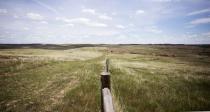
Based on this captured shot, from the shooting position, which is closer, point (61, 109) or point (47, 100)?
point (61, 109)

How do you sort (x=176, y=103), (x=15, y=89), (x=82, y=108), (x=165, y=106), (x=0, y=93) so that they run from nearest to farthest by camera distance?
(x=82, y=108) → (x=165, y=106) → (x=176, y=103) → (x=0, y=93) → (x=15, y=89)

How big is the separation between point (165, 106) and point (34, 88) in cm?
839

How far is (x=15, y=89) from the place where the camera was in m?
11.2

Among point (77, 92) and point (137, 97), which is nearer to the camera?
point (137, 97)

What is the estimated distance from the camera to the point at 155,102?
855 cm

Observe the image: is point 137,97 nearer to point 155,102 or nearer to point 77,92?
point 155,102

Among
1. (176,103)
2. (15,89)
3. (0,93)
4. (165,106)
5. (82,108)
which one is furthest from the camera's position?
(15,89)

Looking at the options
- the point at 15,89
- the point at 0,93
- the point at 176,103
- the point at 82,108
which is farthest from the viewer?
the point at 15,89

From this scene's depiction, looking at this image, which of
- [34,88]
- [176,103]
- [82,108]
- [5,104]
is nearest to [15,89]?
[34,88]

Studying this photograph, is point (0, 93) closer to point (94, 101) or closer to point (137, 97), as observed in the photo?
point (94, 101)

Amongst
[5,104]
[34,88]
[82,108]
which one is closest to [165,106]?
[82,108]

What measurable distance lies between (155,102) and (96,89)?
3659 mm

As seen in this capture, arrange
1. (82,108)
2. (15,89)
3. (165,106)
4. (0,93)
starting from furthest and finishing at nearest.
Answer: (15,89)
(0,93)
(165,106)
(82,108)

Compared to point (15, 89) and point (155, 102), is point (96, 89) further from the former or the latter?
point (15, 89)
